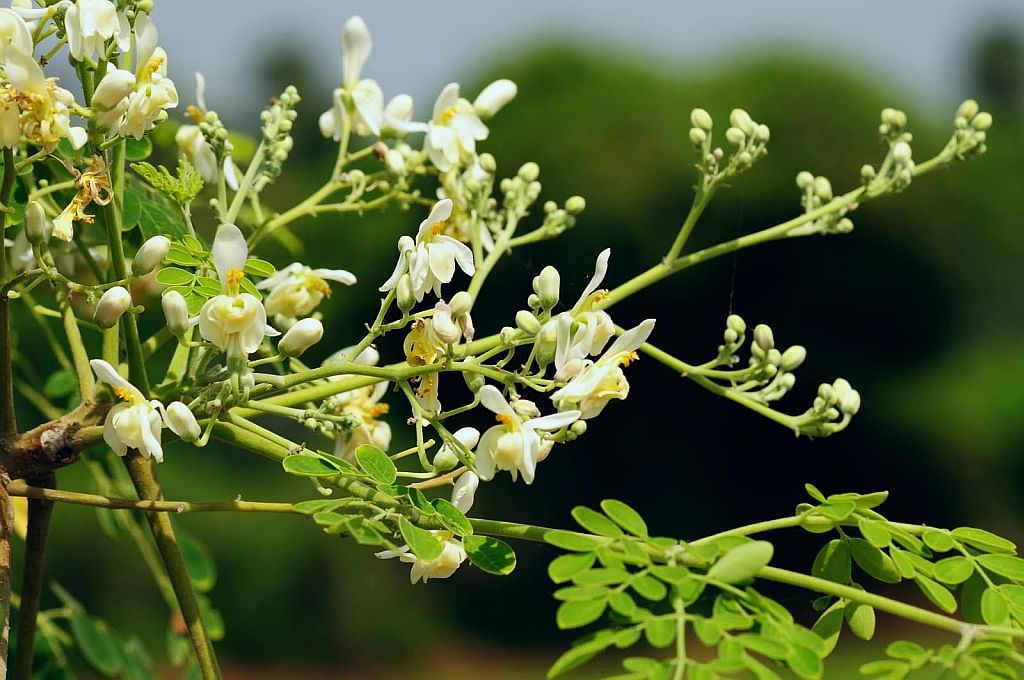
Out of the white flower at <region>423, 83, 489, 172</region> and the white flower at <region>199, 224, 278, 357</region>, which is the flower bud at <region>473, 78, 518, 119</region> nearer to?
the white flower at <region>423, 83, 489, 172</region>

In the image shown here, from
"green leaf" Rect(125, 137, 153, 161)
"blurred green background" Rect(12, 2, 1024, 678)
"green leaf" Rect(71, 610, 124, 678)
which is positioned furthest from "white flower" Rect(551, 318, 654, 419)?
"blurred green background" Rect(12, 2, 1024, 678)

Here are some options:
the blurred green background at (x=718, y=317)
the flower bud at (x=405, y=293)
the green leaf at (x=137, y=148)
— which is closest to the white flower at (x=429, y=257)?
the flower bud at (x=405, y=293)

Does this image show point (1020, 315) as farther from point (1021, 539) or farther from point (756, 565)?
point (756, 565)

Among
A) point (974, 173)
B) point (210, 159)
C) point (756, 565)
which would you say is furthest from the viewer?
point (974, 173)

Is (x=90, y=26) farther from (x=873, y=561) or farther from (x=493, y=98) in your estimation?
(x=873, y=561)

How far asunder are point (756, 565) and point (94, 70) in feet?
1.59

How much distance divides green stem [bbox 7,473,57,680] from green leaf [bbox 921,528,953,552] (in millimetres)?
570

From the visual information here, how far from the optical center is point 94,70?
71cm

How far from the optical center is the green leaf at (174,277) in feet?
2.46

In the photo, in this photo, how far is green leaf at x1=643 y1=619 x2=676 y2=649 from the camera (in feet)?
1.85

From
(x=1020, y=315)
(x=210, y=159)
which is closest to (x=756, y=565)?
(x=210, y=159)

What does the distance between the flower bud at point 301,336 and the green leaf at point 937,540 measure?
0.39 meters

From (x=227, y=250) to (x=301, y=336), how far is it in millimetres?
69

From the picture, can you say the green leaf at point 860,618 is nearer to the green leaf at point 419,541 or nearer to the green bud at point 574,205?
the green leaf at point 419,541
